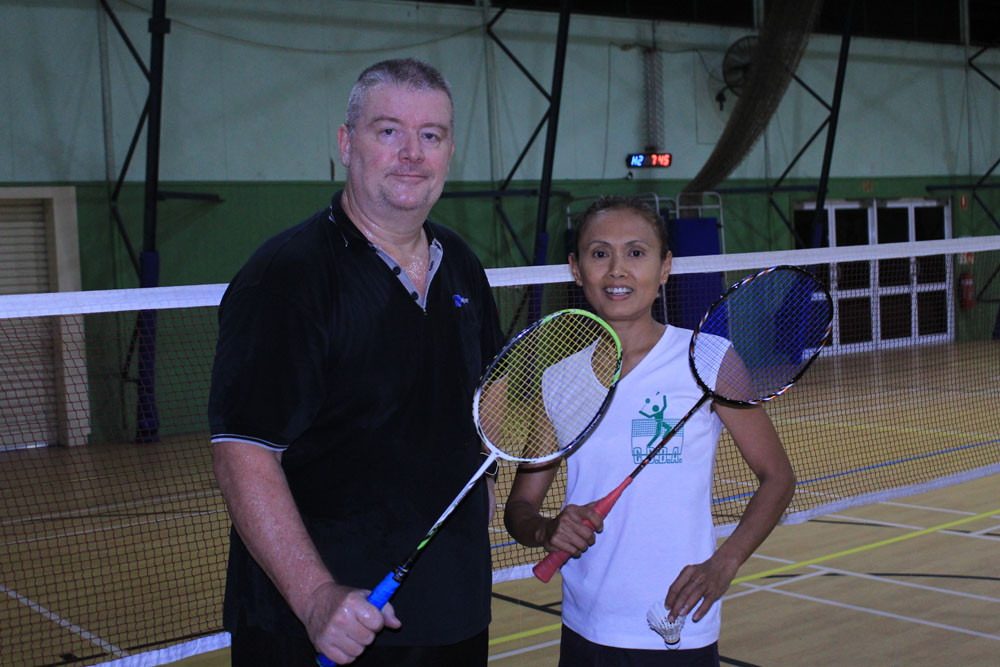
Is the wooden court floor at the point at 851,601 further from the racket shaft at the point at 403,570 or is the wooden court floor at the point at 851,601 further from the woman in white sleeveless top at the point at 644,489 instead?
the racket shaft at the point at 403,570

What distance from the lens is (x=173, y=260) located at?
11.1 metres

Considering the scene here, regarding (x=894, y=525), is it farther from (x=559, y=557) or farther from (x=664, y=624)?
(x=559, y=557)

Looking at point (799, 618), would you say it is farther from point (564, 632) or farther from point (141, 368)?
point (141, 368)

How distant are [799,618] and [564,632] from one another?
2562 mm

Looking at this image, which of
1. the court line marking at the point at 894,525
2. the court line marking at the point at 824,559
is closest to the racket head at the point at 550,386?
the court line marking at the point at 824,559

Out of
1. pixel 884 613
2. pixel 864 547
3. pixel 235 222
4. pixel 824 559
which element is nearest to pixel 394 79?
pixel 884 613

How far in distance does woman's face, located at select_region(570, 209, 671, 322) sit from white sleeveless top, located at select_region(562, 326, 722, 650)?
0.43ft

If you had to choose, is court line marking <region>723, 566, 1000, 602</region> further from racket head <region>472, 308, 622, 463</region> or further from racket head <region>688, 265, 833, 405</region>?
racket head <region>472, 308, 622, 463</region>

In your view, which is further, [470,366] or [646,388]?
[646,388]

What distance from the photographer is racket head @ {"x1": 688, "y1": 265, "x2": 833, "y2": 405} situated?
2.41m

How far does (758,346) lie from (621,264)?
109 cm

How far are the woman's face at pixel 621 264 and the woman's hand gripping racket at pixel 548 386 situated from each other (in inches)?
2.9

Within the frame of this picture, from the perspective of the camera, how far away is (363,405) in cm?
199

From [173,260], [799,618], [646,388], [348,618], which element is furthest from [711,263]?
[173,260]
